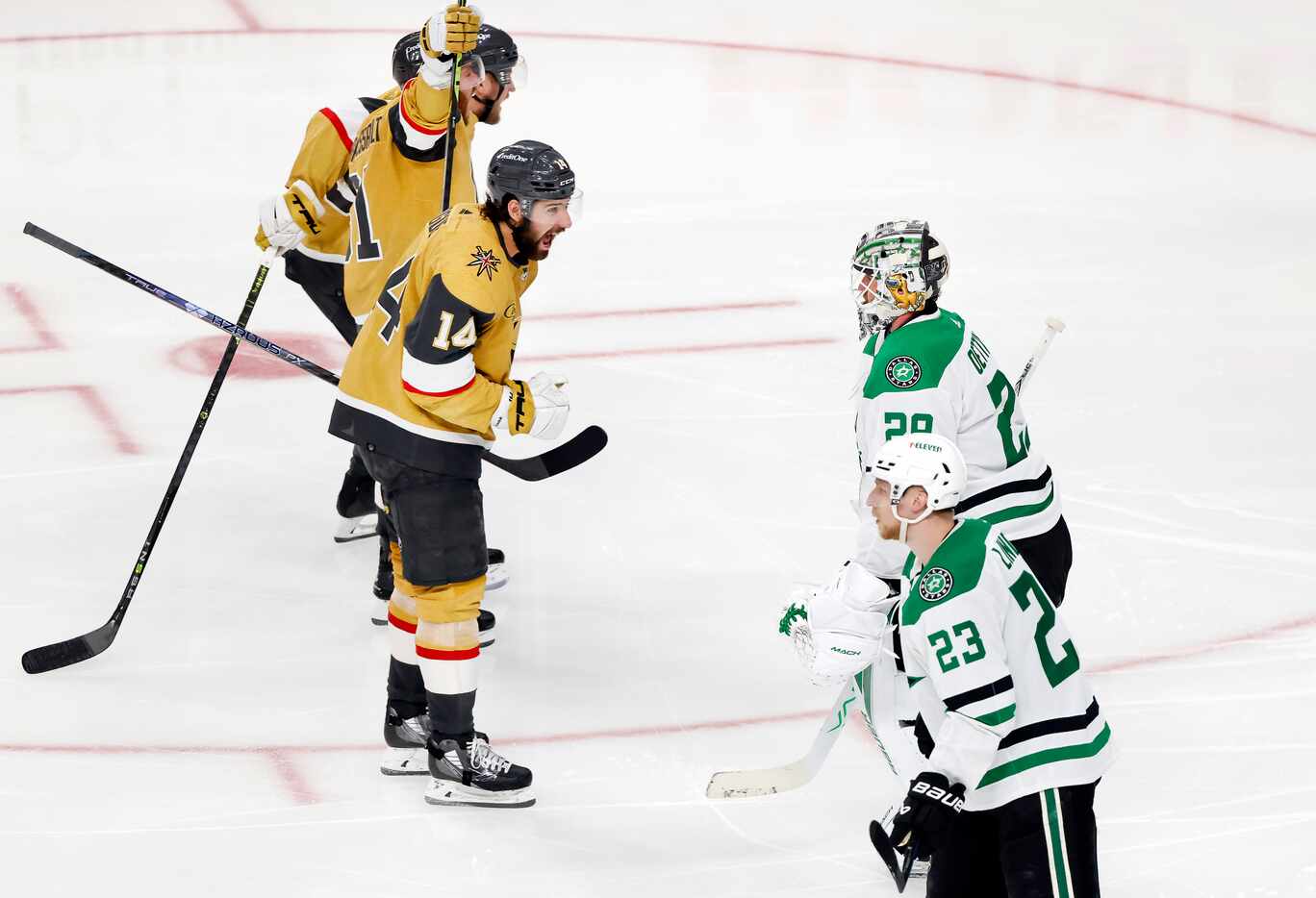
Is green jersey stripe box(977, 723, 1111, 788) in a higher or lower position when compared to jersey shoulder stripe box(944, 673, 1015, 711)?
lower

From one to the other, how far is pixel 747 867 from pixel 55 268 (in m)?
4.39

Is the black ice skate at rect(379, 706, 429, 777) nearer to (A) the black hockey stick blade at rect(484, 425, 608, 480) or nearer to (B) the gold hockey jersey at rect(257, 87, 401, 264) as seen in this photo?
(A) the black hockey stick blade at rect(484, 425, 608, 480)

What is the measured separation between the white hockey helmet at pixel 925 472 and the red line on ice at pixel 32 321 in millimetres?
4214

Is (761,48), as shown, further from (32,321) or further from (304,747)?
(304,747)

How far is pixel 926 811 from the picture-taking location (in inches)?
108

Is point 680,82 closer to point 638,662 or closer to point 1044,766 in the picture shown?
point 638,662

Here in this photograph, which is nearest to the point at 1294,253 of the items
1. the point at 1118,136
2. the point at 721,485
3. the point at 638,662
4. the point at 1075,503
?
the point at 1118,136

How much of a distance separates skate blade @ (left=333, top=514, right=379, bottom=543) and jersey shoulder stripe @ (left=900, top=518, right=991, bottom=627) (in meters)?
2.57

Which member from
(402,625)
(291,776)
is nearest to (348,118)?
(402,625)

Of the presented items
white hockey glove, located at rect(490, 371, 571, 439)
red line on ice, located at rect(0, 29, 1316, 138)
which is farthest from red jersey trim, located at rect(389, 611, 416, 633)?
red line on ice, located at rect(0, 29, 1316, 138)

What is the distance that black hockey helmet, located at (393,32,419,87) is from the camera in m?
4.73

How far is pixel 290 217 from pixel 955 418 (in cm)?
197

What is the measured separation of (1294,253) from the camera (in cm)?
757

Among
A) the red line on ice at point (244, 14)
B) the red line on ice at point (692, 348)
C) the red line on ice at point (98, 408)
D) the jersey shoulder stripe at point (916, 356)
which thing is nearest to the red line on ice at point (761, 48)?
the red line on ice at point (244, 14)
